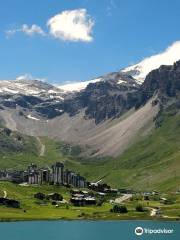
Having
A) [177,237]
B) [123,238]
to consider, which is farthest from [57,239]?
[177,237]

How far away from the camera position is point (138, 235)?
198125 millimetres

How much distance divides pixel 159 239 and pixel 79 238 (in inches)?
965

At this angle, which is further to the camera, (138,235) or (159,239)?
(138,235)

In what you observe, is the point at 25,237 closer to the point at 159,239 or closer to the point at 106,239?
the point at 106,239

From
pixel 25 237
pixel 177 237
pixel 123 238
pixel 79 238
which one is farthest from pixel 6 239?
pixel 177 237

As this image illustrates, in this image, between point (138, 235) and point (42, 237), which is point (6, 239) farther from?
point (138, 235)

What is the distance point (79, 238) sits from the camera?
7648 inches

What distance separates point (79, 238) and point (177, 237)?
2937cm

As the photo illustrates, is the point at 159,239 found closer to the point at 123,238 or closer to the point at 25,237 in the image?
the point at 123,238

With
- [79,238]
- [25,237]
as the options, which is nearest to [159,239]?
[79,238]

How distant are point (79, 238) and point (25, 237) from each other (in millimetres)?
16541

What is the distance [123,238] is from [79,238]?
1319cm

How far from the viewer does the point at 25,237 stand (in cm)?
19662

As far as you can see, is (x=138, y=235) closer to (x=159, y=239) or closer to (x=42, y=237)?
(x=159, y=239)
